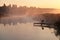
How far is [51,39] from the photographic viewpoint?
1.50 m

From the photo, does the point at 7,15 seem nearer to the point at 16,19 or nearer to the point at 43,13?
the point at 16,19

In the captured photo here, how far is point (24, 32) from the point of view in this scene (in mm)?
1497

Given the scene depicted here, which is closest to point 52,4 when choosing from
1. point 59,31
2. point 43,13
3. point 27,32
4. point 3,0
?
point 43,13

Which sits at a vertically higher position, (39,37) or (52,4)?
(52,4)

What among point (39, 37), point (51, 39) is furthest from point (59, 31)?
point (39, 37)

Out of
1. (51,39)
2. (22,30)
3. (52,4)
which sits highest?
(52,4)

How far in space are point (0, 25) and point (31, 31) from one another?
339 mm

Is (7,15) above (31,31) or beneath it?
above

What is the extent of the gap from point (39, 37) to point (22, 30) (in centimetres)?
20

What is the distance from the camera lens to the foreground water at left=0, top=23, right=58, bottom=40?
4.86 ft

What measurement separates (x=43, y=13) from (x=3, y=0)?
1.51 feet

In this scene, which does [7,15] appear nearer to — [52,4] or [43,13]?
[43,13]

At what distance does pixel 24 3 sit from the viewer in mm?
1518

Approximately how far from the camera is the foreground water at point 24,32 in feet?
4.86
